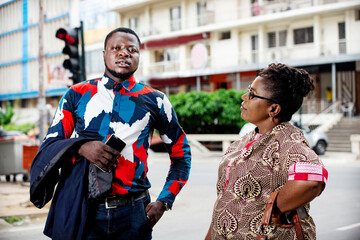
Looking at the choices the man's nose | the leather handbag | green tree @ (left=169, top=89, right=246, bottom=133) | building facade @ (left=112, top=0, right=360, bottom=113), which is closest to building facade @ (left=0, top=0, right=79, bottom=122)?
the man's nose

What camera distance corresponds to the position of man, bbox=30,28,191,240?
2367mm

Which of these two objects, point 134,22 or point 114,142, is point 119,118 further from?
point 134,22

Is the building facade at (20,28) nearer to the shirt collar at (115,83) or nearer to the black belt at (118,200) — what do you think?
the shirt collar at (115,83)

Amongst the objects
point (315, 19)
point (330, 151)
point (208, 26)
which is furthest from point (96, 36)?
point (330, 151)

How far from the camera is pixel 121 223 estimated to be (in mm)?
2455

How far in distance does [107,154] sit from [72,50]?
5.95 meters

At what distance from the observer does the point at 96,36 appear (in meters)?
39.6

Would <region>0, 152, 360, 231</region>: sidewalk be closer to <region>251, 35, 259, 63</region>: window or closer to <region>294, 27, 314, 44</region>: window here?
<region>294, 27, 314, 44</region>: window

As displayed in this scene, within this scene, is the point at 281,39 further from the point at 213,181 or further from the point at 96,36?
the point at 213,181

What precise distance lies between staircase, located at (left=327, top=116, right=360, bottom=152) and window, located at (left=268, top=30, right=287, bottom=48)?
7953mm

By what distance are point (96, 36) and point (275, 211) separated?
128ft

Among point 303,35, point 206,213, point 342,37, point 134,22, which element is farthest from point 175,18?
point 206,213

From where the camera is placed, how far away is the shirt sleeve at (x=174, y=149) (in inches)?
110

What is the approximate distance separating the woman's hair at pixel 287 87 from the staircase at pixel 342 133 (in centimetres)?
1864
